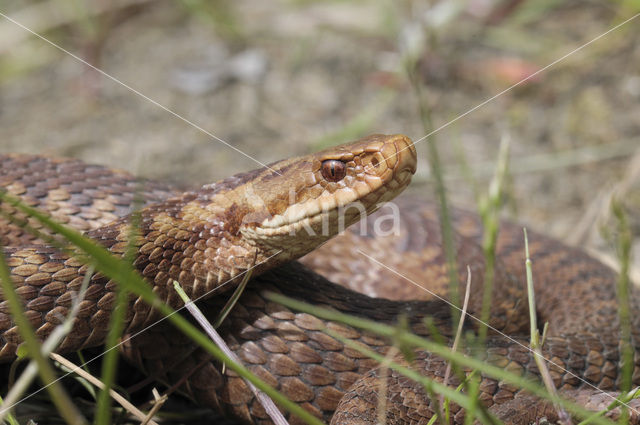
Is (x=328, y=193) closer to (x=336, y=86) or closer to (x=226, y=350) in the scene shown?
(x=226, y=350)

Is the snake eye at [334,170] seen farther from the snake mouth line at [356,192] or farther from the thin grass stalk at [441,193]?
the thin grass stalk at [441,193]

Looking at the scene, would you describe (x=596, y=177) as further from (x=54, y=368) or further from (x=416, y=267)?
(x=54, y=368)

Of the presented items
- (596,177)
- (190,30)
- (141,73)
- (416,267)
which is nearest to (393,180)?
(416,267)

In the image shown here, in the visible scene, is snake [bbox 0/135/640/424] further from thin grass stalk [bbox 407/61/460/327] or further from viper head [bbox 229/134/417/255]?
thin grass stalk [bbox 407/61/460/327]

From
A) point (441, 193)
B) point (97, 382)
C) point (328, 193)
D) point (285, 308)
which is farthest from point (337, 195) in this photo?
point (97, 382)

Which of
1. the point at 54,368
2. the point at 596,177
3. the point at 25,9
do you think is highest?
the point at 25,9

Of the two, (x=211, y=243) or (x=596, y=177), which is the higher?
(x=211, y=243)

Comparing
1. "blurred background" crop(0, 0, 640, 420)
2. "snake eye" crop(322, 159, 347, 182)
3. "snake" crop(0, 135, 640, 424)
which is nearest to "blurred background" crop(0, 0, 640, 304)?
"blurred background" crop(0, 0, 640, 420)
